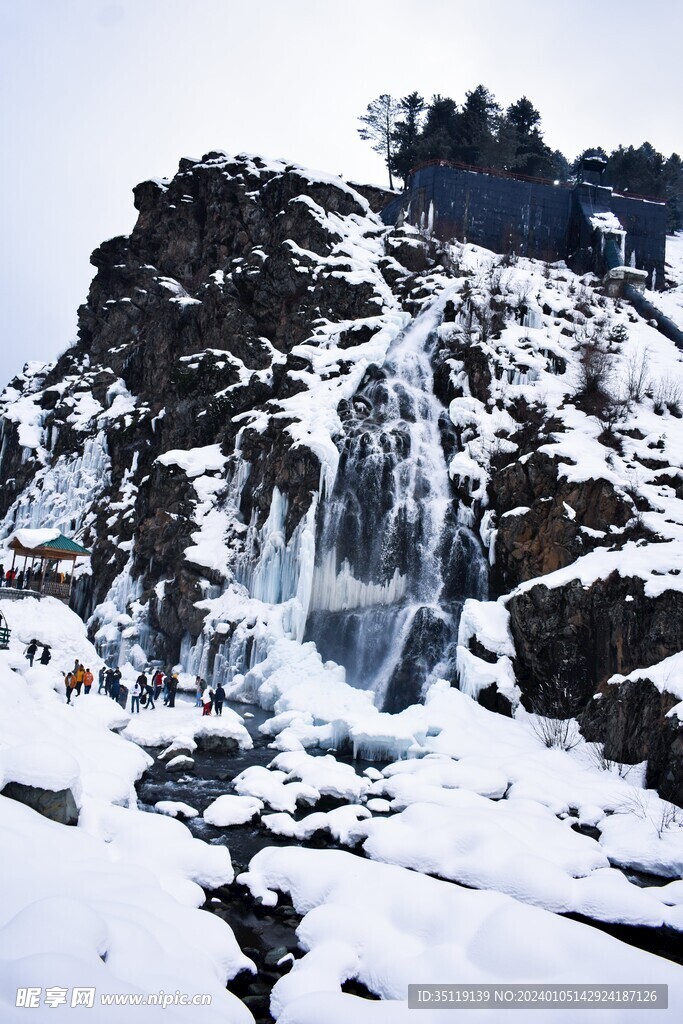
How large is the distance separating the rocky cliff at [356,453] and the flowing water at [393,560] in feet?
0.28

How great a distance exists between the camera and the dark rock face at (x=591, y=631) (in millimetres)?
16375

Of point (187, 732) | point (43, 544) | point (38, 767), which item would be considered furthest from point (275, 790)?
point (43, 544)

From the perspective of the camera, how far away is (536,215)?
4091cm

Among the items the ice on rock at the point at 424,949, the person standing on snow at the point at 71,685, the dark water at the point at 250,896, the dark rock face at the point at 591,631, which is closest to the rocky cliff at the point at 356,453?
the dark rock face at the point at 591,631

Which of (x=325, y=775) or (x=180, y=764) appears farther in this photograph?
(x=180, y=764)

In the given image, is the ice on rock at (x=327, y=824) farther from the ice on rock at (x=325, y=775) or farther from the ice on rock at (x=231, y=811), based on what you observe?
the ice on rock at (x=325, y=775)

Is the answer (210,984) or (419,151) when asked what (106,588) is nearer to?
(210,984)

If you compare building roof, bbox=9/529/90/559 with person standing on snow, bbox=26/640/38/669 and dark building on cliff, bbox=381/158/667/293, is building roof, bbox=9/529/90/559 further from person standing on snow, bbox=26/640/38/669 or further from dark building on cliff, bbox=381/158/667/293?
dark building on cliff, bbox=381/158/667/293

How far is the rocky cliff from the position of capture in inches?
709

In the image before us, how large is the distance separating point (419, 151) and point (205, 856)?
47.5 metres

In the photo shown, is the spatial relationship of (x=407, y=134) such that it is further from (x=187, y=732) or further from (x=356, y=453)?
(x=187, y=732)

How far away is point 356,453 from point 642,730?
48.0ft

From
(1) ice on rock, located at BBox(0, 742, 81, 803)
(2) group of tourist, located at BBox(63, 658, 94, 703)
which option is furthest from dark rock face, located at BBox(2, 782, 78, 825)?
(2) group of tourist, located at BBox(63, 658, 94, 703)

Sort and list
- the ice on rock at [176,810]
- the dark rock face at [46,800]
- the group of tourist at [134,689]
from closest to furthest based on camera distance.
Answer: the dark rock face at [46,800] → the ice on rock at [176,810] → the group of tourist at [134,689]
